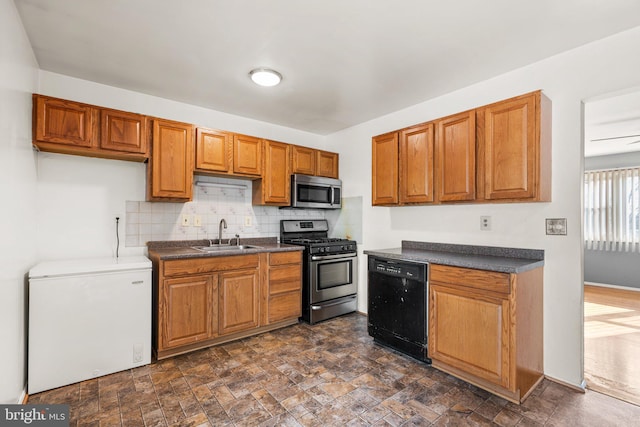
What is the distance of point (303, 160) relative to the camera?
403 cm

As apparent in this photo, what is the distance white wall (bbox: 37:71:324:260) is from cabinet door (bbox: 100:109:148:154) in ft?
1.14

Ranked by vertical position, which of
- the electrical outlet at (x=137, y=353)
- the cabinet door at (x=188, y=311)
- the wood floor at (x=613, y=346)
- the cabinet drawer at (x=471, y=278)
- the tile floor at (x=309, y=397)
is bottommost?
the tile floor at (x=309, y=397)

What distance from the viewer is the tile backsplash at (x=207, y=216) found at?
10.2 feet

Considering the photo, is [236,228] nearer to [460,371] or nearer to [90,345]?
[90,345]

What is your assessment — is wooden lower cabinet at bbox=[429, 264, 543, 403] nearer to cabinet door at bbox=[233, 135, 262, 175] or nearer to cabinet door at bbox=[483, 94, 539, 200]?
cabinet door at bbox=[483, 94, 539, 200]

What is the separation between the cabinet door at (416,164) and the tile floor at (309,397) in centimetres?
152

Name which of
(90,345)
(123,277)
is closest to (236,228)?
(123,277)

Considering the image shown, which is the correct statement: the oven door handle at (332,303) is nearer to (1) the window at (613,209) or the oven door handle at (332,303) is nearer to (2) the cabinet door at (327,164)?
(2) the cabinet door at (327,164)

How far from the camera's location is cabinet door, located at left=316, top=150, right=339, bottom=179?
420 cm

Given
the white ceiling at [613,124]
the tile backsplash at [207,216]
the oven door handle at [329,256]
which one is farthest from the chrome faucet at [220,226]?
the white ceiling at [613,124]

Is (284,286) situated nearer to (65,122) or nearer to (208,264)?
(208,264)

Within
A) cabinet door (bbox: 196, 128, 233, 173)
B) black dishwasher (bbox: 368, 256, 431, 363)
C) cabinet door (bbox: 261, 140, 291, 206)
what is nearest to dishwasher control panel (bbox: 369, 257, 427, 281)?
black dishwasher (bbox: 368, 256, 431, 363)

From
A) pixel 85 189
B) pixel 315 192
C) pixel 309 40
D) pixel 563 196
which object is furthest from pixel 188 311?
pixel 563 196

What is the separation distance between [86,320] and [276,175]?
7.53ft
